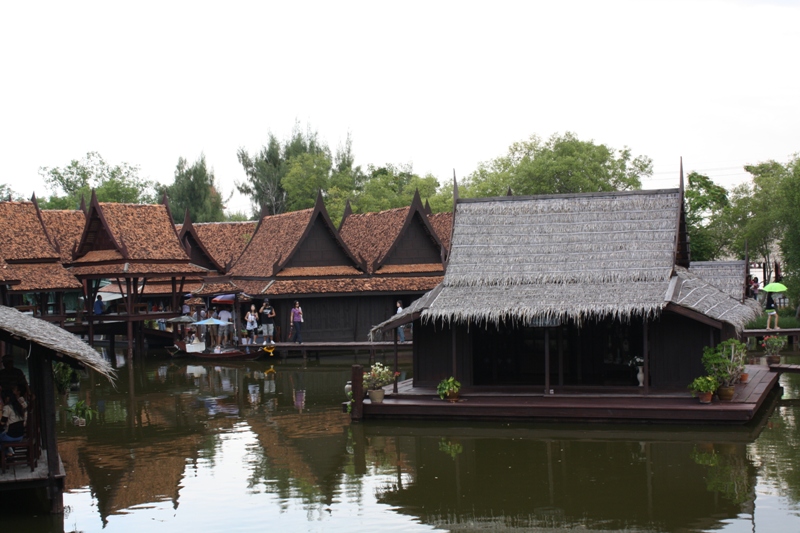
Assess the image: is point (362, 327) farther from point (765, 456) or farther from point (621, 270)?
point (765, 456)

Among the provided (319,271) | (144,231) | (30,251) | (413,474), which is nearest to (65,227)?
(144,231)

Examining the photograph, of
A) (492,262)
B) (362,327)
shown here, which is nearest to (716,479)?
(492,262)

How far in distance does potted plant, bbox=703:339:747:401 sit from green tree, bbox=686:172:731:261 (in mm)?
29184

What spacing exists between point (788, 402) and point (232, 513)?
13.8m

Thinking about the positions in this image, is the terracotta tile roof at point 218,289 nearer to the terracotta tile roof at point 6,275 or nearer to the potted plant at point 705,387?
the terracotta tile roof at point 6,275

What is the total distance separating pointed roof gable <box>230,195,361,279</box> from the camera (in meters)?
36.0

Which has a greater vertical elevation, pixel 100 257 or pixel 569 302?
pixel 100 257

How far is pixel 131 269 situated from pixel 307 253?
6211mm

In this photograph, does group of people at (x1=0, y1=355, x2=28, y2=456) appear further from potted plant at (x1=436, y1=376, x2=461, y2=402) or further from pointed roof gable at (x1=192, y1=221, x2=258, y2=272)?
pointed roof gable at (x1=192, y1=221, x2=258, y2=272)

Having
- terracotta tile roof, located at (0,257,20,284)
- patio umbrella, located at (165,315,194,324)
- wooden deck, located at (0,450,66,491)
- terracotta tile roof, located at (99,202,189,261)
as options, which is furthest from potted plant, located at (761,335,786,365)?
terracotta tile roof, located at (99,202,189,261)

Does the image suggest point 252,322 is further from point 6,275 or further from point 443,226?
point 6,275

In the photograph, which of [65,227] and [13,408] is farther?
[65,227]

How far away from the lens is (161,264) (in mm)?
35344

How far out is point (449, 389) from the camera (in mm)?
19531
